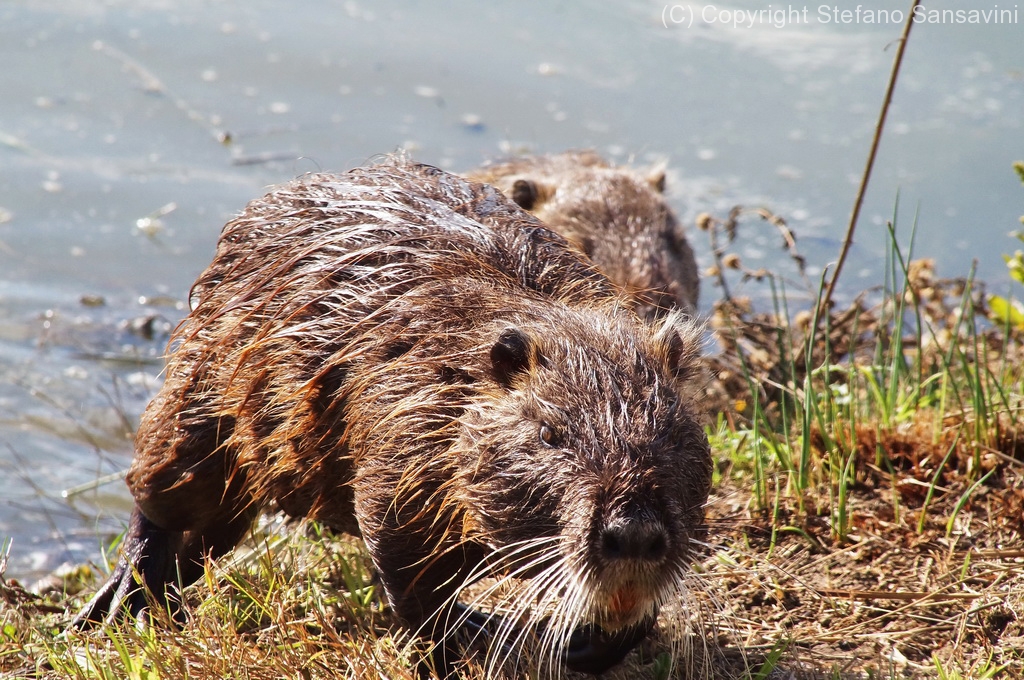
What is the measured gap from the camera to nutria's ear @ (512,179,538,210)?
552 cm

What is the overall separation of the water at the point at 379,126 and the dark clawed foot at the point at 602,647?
306 centimetres

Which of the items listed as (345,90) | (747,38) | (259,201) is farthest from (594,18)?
(259,201)

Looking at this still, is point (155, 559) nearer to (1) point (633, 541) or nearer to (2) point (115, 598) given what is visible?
(2) point (115, 598)

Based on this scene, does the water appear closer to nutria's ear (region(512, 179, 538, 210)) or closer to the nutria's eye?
nutria's ear (region(512, 179, 538, 210))

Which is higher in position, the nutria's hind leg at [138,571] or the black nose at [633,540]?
the black nose at [633,540]

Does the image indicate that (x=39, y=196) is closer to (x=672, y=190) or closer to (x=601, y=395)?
(x=672, y=190)

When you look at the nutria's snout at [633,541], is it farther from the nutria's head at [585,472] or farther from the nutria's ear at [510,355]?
the nutria's ear at [510,355]

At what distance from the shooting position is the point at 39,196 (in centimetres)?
714

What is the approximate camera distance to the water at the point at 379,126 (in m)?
6.38

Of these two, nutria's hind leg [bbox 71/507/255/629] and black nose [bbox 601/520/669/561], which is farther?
nutria's hind leg [bbox 71/507/255/629]
